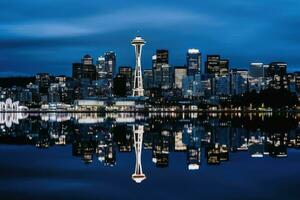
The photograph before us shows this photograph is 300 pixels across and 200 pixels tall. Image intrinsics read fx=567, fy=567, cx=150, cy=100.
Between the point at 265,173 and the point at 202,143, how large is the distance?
35.1ft

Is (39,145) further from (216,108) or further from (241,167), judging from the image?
(216,108)

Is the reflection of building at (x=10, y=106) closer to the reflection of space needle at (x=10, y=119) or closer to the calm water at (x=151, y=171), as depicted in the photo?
the reflection of space needle at (x=10, y=119)

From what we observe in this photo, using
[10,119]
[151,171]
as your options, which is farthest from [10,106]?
[151,171]

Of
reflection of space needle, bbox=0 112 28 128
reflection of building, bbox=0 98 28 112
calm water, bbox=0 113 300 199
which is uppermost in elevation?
reflection of building, bbox=0 98 28 112

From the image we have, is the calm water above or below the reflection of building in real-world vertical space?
below

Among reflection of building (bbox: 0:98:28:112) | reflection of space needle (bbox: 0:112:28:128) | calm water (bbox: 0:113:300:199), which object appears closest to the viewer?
calm water (bbox: 0:113:300:199)

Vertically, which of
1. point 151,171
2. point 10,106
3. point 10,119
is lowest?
point 151,171

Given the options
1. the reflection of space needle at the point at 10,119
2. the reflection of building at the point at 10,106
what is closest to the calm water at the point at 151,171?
the reflection of space needle at the point at 10,119

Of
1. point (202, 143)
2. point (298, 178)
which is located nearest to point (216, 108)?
point (202, 143)

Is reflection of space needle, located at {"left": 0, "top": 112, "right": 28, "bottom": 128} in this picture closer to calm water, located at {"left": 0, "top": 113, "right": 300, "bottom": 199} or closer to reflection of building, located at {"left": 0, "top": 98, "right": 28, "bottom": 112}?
calm water, located at {"left": 0, "top": 113, "right": 300, "bottom": 199}

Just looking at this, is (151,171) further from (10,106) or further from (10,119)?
(10,106)

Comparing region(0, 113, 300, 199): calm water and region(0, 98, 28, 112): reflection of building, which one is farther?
region(0, 98, 28, 112): reflection of building

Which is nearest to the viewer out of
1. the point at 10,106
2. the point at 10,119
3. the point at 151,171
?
the point at 151,171

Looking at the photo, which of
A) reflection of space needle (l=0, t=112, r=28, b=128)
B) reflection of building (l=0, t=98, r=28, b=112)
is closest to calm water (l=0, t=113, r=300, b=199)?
reflection of space needle (l=0, t=112, r=28, b=128)
